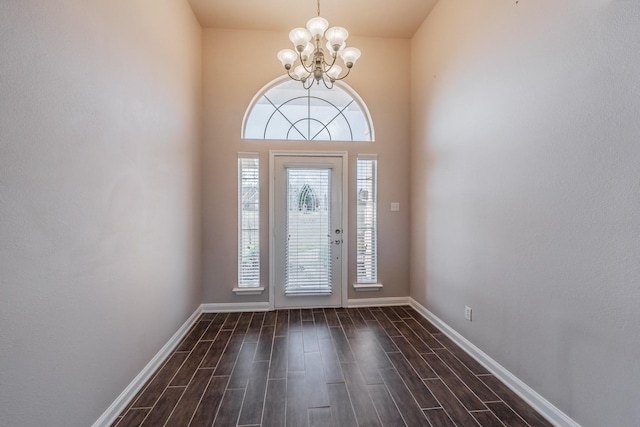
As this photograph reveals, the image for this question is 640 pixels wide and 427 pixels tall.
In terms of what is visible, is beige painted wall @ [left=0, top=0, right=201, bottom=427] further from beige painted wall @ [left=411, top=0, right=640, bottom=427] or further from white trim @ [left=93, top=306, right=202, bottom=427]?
beige painted wall @ [left=411, top=0, right=640, bottom=427]

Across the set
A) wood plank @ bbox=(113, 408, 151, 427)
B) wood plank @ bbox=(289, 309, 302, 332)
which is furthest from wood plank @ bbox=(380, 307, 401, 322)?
wood plank @ bbox=(113, 408, 151, 427)

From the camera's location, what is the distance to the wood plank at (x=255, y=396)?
1841 mm

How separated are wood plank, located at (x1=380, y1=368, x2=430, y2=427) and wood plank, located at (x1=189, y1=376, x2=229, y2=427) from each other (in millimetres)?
1249

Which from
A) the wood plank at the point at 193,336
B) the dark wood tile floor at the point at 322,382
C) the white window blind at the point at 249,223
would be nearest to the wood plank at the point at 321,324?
the dark wood tile floor at the point at 322,382

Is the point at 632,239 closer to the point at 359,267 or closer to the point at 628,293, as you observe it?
the point at 628,293

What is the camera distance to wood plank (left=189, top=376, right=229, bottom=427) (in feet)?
5.97

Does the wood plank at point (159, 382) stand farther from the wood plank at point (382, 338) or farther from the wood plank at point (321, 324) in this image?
the wood plank at point (382, 338)

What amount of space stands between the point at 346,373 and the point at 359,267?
5.58 ft

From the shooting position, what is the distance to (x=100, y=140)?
5.74 ft

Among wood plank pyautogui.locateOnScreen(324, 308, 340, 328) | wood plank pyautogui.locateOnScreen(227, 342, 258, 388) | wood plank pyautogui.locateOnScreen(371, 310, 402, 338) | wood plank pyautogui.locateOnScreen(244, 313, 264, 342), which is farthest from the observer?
wood plank pyautogui.locateOnScreen(324, 308, 340, 328)

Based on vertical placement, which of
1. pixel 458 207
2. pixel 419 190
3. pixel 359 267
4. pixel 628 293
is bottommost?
pixel 359 267

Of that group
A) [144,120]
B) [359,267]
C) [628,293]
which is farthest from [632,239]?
[144,120]

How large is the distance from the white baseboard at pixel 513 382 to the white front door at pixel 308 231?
1.48 meters

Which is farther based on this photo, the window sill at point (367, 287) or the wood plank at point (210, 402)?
the window sill at point (367, 287)
